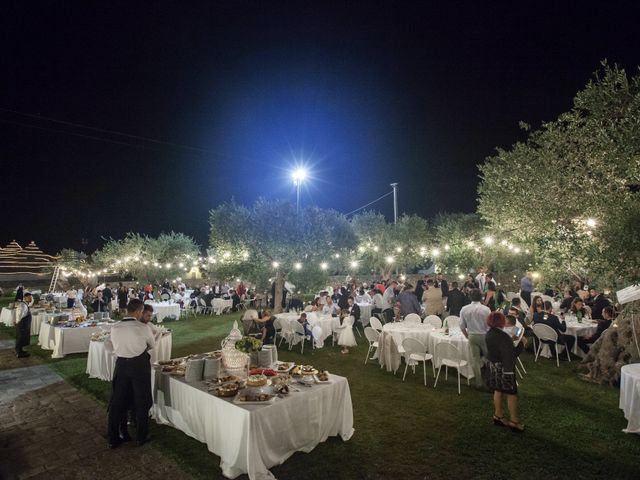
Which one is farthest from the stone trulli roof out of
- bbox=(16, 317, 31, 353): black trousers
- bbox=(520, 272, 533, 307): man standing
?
bbox=(520, 272, 533, 307): man standing

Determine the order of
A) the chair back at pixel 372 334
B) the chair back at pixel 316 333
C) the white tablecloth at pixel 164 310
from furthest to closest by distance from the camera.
Result: the white tablecloth at pixel 164 310 < the chair back at pixel 316 333 < the chair back at pixel 372 334

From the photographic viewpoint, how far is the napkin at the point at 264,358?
486cm

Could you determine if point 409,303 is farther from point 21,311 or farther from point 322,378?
point 21,311

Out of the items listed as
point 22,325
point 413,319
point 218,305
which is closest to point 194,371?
point 413,319

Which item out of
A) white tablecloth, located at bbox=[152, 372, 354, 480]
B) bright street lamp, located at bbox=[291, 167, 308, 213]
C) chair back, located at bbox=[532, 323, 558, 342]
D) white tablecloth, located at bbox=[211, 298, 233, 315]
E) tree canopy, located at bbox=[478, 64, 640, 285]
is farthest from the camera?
white tablecloth, located at bbox=[211, 298, 233, 315]

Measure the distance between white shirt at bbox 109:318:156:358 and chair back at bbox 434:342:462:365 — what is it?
488 cm

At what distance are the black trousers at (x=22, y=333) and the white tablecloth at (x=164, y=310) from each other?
5.43m

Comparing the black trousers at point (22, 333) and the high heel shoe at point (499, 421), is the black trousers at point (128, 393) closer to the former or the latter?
the high heel shoe at point (499, 421)

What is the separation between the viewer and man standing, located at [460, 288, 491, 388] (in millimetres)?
6203

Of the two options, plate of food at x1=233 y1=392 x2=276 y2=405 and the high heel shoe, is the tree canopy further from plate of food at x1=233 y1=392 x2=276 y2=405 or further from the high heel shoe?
plate of food at x1=233 y1=392 x2=276 y2=405

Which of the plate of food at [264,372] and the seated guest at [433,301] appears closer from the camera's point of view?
the plate of food at [264,372]

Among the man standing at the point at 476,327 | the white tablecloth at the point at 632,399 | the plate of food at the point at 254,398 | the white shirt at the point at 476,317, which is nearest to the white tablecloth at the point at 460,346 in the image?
the man standing at the point at 476,327

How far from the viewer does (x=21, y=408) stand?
565cm

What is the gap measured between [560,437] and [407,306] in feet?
18.8
